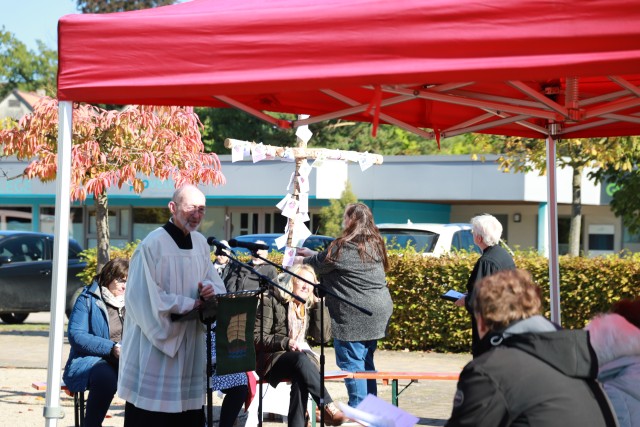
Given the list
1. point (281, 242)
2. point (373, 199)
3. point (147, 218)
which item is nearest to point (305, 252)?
point (281, 242)

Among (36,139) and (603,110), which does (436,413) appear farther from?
(36,139)

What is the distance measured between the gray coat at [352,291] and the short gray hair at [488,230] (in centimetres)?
103

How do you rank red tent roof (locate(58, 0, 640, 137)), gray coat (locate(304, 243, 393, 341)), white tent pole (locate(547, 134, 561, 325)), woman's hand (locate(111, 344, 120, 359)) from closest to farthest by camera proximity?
1. red tent roof (locate(58, 0, 640, 137))
2. woman's hand (locate(111, 344, 120, 359))
3. white tent pole (locate(547, 134, 561, 325))
4. gray coat (locate(304, 243, 393, 341))

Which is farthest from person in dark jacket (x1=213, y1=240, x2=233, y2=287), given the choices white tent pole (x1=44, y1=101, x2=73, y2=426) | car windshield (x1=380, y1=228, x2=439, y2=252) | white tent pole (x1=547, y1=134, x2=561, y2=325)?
car windshield (x1=380, y1=228, x2=439, y2=252)

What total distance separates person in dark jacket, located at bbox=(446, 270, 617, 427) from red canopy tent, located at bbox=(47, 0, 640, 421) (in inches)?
41.0

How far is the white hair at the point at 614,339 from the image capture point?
3.96 m

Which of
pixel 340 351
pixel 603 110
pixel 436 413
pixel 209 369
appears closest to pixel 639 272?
pixel 436 413

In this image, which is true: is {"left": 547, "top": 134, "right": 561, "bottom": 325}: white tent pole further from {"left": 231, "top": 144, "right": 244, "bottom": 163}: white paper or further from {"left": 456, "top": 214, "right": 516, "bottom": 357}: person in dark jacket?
{"left": 231, "top": 144, "right": 244, "bottom": 163}: white paper

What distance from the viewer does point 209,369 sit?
18.5 ft

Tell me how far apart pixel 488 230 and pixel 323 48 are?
2977 mm

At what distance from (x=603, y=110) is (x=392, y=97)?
4.11 feet

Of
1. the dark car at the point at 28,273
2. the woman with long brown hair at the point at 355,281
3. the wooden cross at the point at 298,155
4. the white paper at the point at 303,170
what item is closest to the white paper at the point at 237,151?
the wooden cross at the point at 298,155

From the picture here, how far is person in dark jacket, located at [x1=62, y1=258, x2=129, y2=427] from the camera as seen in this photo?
6.78 meters

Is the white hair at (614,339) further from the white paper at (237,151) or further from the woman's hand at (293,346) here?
the white paper at (237,151)
